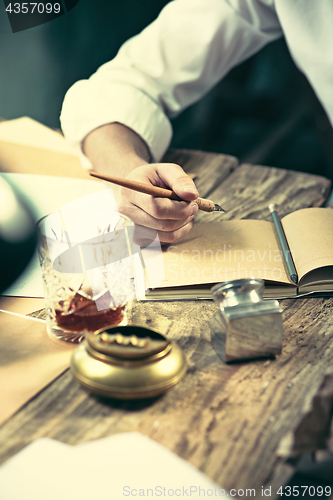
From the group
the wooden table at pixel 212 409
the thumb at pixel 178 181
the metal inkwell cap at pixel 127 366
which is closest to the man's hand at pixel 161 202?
the thumb at pixel 178 181

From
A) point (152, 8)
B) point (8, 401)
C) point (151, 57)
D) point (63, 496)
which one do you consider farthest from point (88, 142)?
point (152, 8)

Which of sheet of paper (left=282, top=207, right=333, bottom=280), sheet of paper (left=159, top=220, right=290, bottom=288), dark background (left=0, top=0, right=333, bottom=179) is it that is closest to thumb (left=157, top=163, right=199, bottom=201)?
sheet of paper (left=159, top=220, right=290, bottom=288)

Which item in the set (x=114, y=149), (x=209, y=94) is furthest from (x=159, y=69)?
(x=209, y=94)

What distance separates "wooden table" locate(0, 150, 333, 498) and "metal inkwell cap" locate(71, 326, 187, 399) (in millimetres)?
30

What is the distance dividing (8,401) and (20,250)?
388 mm

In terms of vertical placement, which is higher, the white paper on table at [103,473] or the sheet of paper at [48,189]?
the sheet of paper at [48,189]

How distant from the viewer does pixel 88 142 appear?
1148mm

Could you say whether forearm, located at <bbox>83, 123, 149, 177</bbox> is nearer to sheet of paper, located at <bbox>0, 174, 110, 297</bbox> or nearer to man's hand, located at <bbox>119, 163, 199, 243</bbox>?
sheet of paper, located at <bbox>0, 174, 110, 297</bbox>

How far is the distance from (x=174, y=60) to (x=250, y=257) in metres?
0.76

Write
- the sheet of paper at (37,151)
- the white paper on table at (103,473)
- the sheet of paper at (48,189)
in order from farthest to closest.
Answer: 1. the sheet of paper at (37,151)
2. the sheet of paper at (48,189)
3. the white paper on table at (103,473)

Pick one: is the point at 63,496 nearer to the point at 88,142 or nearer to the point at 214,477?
the point at 214,477

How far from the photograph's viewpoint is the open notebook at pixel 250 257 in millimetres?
700

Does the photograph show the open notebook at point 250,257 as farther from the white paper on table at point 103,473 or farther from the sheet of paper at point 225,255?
the white paper on table at point 103,473

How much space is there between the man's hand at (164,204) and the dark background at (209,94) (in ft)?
2.19
